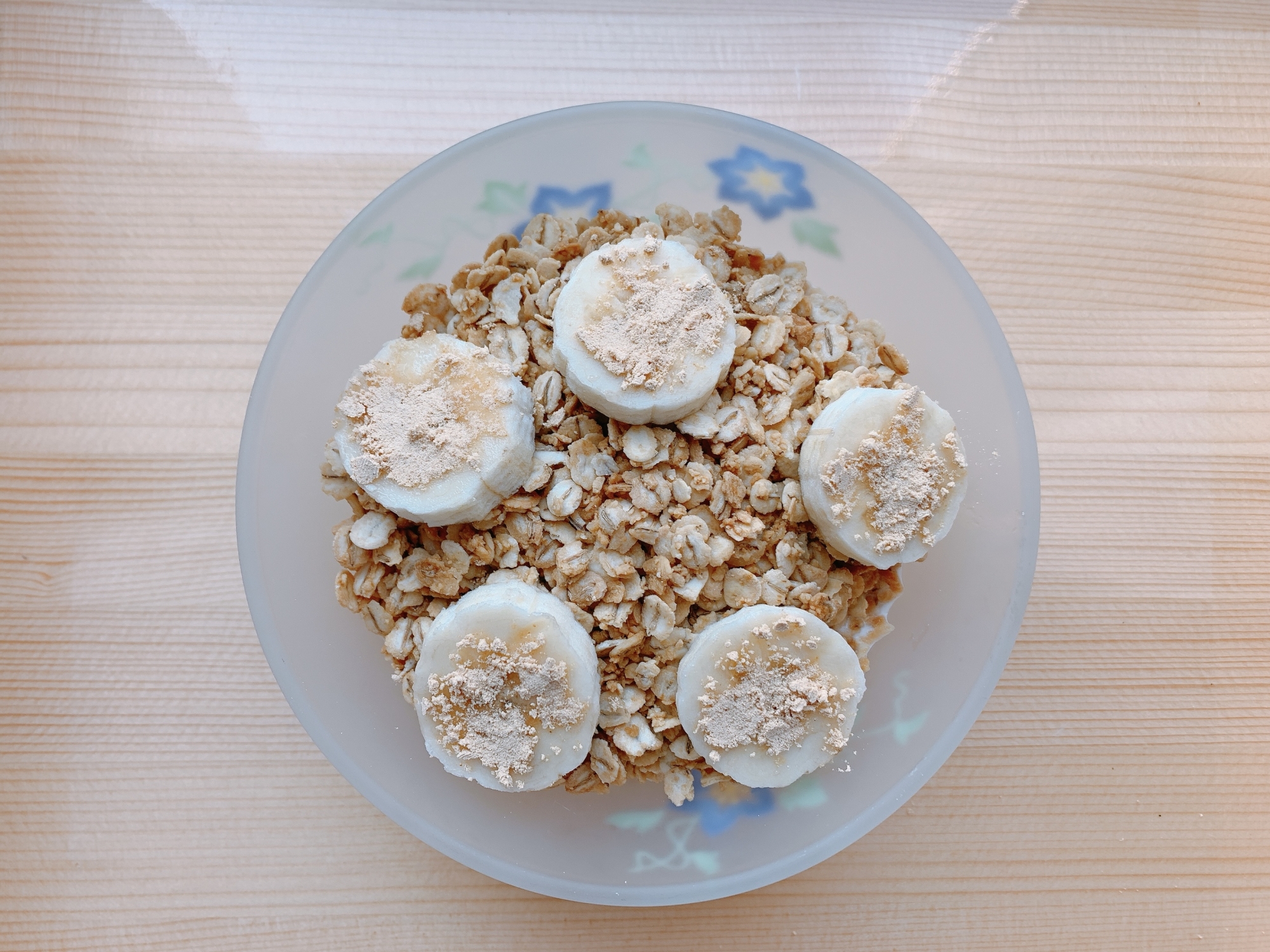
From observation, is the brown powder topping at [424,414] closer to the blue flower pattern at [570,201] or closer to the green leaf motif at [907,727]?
the blue flower pattern at [570,201]

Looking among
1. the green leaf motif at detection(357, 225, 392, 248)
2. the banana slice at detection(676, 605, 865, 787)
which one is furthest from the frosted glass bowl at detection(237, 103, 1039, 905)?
the banana slice at detection(676, 605, 865, 787)

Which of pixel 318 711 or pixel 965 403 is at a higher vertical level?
pixel 965 403

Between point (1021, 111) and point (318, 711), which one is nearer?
point (318, 711)

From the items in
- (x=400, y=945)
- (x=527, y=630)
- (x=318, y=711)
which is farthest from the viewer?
(x=400, y=945)

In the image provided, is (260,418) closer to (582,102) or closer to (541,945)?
(582,102)

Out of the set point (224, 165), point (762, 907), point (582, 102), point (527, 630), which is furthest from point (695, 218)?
point (762, 907)

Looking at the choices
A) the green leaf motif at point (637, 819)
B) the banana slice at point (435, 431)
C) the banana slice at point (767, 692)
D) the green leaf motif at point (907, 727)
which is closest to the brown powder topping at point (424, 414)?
the banana slice at point (435, 431)

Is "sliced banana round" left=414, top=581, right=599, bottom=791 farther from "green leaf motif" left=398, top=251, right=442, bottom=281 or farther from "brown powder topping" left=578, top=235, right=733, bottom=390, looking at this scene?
"green leaf motif" left=398, top=251, right=442, bottom=281
